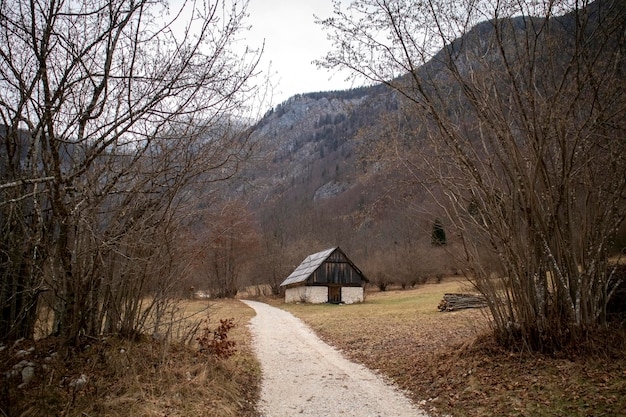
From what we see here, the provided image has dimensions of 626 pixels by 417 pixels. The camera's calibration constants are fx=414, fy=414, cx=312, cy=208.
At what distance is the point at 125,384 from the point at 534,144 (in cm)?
683

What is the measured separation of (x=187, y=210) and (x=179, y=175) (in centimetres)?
100

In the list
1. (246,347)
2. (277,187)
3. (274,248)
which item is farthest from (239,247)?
(277,187)

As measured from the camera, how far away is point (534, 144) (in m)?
6.60

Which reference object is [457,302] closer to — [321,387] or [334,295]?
[321,387]

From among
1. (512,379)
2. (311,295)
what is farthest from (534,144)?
(311,295)

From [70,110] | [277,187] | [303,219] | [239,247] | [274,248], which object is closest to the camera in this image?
[70,110]

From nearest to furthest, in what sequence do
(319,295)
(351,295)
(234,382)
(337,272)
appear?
(234,382) → (319,295) → (351,295) → (337,272)

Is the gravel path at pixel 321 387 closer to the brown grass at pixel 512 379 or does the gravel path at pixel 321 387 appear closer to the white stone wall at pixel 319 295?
the brown grass at pixel 512 379

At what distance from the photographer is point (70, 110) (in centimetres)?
523

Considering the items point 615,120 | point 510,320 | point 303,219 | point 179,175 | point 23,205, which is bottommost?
point 510,320

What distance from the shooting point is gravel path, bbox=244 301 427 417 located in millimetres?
5879

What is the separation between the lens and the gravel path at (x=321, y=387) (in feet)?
19.3

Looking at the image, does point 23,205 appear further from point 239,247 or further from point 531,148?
point 239,247

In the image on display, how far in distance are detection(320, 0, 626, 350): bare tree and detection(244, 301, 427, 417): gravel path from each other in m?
2.33
